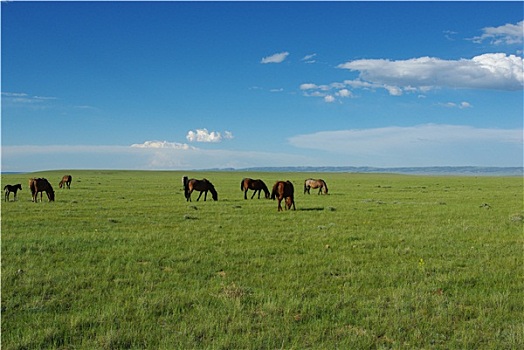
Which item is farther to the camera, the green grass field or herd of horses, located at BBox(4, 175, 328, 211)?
herd of horses, located at BBox(4, 175, 328, 211)

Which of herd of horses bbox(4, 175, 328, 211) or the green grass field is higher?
herd of horses bbox(4, 175, 328, 211)

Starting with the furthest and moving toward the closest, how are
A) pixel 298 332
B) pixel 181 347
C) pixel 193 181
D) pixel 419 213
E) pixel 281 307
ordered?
pixel 193 181
pixel 419 213
pixel 281 307
pixel 298 332
pixel 181 347

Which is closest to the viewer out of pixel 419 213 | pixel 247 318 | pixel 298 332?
pixel 298 332

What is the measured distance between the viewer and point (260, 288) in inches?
323

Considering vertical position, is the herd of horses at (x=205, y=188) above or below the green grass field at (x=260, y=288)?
above

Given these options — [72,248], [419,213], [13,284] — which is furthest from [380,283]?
[419,213]

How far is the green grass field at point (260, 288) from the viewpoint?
6078 mm

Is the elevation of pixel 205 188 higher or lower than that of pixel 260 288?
higher

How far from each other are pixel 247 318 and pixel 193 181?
23.2 m

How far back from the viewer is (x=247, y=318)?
665 cm

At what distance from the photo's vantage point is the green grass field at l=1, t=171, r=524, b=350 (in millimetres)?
6078

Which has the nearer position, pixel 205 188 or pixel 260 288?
pixel 260 288

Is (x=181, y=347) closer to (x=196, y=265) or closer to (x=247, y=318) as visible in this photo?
(x=247, y=318)

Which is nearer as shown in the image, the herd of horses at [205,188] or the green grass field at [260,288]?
the green grass field at [260,288]
